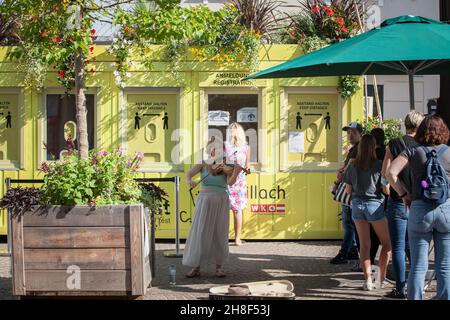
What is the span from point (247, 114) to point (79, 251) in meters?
5.21

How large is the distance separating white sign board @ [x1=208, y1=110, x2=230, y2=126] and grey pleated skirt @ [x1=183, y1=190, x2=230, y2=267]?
3038 mm

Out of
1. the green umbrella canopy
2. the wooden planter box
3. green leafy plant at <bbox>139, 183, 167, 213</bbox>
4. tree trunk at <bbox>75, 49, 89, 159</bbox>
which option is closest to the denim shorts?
the green umbrella canopy

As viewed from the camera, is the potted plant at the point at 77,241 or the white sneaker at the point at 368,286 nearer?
the potted plant at the point at 77,241

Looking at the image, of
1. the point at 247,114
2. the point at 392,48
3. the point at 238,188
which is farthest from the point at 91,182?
the point at 247,114

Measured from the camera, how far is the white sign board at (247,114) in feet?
39.9

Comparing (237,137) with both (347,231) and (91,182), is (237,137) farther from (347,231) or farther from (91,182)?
(91,182)

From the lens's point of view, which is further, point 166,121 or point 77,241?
point 166,121

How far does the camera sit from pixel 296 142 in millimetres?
12102

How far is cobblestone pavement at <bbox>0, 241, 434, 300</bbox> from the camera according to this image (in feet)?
26.9

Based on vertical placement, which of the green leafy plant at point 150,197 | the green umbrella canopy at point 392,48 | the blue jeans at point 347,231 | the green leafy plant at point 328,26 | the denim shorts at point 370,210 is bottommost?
the blue jeans at point 347,231

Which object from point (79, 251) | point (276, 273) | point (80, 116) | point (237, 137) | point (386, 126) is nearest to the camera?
point (79, 251)

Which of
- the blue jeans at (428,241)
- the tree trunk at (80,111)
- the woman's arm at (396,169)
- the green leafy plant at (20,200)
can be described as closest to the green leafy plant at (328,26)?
the tree trunk at (80,111)

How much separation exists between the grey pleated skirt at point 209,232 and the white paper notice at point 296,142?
10.1 ft

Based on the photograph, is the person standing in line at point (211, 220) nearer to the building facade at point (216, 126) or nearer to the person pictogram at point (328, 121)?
the building facade at point (216, 126)
